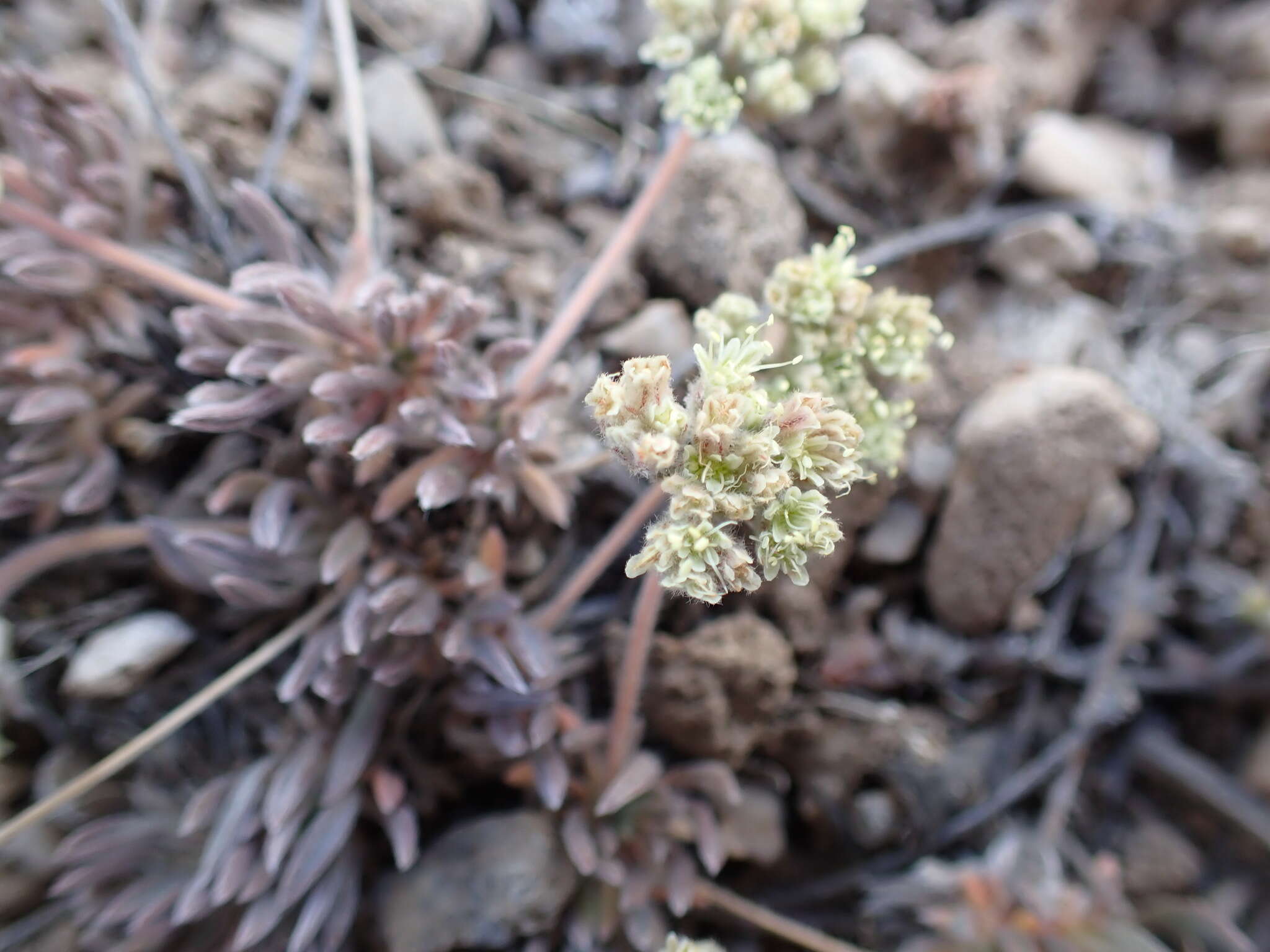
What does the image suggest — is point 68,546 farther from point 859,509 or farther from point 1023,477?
point 1023,477

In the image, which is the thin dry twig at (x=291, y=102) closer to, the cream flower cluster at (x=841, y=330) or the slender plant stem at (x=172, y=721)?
the slender plant stem at (x=172, y=721)

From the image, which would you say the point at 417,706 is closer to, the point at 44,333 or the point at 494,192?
the point at 44,333

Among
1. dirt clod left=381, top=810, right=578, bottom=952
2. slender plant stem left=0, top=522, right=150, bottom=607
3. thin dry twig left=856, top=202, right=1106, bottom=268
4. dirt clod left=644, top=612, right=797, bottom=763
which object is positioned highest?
thin dry twig left=856, top=202, right=1106, bottom=268

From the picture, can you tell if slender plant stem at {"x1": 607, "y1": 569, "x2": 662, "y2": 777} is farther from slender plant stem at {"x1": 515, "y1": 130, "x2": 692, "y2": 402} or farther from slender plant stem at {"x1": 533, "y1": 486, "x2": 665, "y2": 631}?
slender plant stem at {"x1": 515, "y1": 130, "x2": 692, "y2": 402}

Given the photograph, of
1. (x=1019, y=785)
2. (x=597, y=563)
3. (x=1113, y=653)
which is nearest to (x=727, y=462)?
(x=597, y=563)

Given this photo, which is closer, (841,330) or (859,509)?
(841,330)

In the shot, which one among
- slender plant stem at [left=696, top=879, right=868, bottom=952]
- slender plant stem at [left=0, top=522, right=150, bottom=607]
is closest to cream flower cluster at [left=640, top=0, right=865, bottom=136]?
slender plant stem at [left=0, top=522, right=150, bottom=607]
